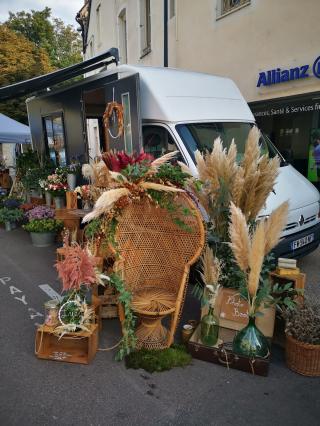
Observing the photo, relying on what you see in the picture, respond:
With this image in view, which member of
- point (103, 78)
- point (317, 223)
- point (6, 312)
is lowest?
point (6, 312)

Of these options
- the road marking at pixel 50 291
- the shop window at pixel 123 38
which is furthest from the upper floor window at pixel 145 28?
the road marking at pixel 50 291

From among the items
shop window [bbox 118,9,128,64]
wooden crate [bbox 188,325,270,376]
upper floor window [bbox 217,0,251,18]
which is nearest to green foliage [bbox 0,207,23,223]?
wooden crate [bbox 188,325,270,376]

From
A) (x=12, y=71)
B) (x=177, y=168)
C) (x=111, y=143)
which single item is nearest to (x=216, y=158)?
(x=177, y=168)

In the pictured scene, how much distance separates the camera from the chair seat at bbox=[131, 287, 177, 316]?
9.95ft

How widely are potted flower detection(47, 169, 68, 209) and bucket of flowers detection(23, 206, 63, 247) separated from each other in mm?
405

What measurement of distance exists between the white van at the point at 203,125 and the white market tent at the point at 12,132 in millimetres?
7144

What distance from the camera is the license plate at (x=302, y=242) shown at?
4.26 meters

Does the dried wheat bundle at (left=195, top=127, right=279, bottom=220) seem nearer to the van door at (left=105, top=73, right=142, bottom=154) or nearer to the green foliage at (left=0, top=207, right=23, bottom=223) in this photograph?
the van door at (left=105, top=73, right=142, bottom=154)

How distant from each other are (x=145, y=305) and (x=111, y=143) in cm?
371

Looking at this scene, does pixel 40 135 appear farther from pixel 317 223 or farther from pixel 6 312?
pixel 317 223

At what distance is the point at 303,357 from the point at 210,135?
10.4 ft

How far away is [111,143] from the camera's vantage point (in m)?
6.12

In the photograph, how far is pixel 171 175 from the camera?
310cm

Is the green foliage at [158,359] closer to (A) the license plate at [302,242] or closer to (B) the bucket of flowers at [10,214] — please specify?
(A) the license plate at [302,242]
